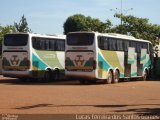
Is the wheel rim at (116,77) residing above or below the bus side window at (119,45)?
below

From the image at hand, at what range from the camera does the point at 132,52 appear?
33969 millimetres

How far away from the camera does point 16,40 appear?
3019 centimetres

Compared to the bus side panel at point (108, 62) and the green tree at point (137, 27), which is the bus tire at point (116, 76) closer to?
the bus side panel at point (108, 62)

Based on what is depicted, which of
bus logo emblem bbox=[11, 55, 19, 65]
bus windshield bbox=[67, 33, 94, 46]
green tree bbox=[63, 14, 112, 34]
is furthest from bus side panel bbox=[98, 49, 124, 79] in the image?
green tree bbox=[63, 14, 112, 34]

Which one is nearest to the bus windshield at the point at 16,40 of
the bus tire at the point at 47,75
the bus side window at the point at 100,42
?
the bus tire at the point at 47,75

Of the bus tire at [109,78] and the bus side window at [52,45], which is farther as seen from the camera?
the bus side window at [52,45]

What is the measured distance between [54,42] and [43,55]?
5.90 feet

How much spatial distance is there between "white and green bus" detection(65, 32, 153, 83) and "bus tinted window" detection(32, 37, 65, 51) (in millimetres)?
2618

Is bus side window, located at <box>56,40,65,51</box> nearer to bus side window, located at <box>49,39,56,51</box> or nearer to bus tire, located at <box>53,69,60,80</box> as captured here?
bus side window, located at <box>49,39,56,51</box>

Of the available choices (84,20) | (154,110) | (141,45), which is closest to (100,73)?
(141,45)

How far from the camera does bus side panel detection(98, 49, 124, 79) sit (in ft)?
95.2

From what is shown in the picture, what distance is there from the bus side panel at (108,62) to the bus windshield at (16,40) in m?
4.93

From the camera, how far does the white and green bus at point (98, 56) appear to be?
93.1 ft

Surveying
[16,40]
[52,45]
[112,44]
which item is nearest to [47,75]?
[52,45]
